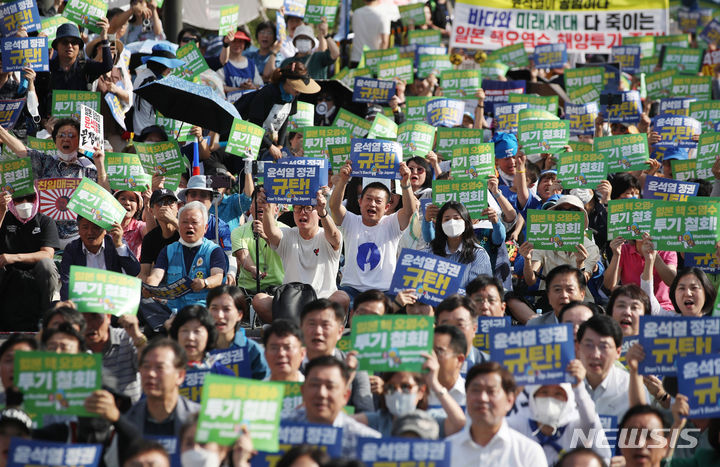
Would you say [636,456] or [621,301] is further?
[621,301]

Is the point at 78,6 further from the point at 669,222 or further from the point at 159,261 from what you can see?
the point at 669,222

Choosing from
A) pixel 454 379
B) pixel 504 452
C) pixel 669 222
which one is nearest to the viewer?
pixel 504 452

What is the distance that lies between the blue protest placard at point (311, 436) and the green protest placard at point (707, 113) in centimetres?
885

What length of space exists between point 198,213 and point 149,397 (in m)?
3.20

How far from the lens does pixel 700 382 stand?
600 centimetres

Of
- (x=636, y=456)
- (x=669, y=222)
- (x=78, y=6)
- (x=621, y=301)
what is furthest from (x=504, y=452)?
(x=78, y=6)

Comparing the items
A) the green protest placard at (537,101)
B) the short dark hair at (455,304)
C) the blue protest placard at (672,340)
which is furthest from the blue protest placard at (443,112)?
the blue protest placard at (672,340)

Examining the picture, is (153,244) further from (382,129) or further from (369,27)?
(369,27)

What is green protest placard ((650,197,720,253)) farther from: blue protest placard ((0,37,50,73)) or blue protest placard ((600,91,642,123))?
blue protest placard ((0,37,50,73))

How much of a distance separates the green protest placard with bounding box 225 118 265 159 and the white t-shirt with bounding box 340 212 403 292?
5.30ft

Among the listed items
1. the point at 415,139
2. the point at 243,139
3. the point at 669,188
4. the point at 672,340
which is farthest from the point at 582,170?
the point at 672,340

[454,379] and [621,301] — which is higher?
[621,301]

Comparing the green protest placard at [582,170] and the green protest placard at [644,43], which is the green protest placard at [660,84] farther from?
the green protest placard at [582,170]

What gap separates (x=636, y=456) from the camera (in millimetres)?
5848
